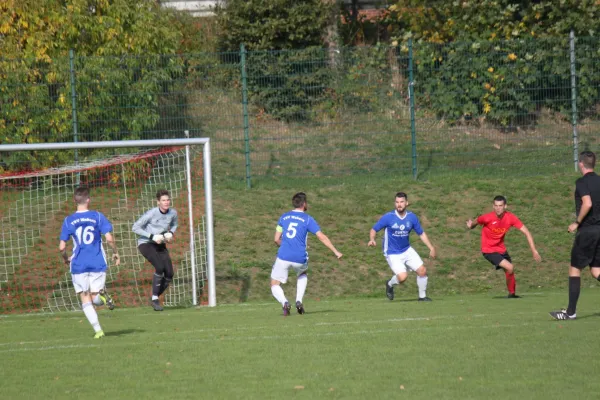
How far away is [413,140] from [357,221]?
9.59 feet

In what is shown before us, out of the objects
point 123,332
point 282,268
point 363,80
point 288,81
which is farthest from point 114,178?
point 123,332

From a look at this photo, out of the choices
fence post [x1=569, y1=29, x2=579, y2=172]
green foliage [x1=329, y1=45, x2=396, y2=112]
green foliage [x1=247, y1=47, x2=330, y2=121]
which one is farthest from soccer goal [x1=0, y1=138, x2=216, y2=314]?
fence post [x1=569, y1=29, x2=579, y2=172]

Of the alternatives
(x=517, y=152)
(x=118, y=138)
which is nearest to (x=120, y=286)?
(x=118, y=138)

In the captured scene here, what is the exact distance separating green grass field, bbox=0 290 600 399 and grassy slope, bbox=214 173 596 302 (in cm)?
396

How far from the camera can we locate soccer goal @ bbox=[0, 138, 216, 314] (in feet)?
52.6

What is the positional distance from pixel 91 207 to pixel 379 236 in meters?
5.68

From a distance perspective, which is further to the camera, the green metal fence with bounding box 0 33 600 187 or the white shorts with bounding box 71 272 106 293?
the green metal fence with bounding box 0 33 600 187

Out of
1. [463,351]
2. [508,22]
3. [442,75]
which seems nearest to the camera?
[463,351]

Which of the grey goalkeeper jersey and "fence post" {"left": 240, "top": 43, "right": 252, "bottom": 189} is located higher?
"fence post" {"left": 240, "top": 43, "right": 252, "bottom": 189}

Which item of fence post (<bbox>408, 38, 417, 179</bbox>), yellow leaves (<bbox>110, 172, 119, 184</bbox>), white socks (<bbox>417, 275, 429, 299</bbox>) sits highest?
fence post (<bbox>408, 38, 417, 179</bbox>)

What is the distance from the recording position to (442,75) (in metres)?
20.9

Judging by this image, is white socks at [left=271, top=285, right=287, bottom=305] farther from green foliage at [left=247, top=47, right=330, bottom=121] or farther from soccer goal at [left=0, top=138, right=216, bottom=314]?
green foliage at [left=247, top=47, right=330, bottom=121]

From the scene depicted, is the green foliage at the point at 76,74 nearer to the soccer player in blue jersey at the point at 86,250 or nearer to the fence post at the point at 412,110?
the fence post at the point at 412,110

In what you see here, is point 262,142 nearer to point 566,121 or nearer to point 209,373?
point 566,121
